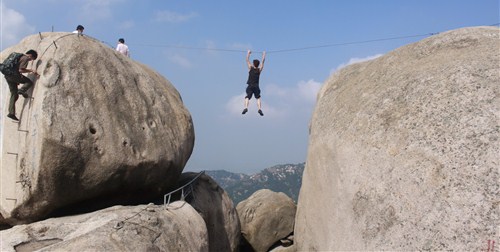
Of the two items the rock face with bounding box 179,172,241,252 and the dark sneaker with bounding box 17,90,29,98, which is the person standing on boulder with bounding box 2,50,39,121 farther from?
the rock face with bounding box 179,172,241,252

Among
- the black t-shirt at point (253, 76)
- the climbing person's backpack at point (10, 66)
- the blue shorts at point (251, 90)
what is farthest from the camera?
the blue shorts at point (251, 90)

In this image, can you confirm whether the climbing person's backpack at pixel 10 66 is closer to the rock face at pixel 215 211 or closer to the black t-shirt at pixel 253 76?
the rock face at pixel 215 211

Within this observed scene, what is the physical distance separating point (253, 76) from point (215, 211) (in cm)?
535

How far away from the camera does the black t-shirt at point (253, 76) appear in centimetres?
1634

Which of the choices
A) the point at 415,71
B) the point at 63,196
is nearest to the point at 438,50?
the point at 415,71

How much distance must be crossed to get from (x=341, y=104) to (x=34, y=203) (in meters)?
6.45

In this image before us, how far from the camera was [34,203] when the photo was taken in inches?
366

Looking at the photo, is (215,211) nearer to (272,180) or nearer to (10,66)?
(10,66)

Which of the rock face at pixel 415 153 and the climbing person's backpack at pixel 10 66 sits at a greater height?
the climbing person's backpack at pixel 10 66

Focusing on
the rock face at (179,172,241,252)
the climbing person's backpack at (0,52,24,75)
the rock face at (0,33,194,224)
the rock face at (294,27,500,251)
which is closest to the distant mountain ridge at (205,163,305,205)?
the rock face at (179,172,241,252)

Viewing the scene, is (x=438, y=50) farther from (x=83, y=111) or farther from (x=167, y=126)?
(x=83, y=111)

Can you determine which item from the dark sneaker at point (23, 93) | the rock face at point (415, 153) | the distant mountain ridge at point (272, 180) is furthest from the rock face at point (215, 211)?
the distant mountain ridge at point (272, 180)

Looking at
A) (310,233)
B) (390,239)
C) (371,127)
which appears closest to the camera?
(390,239)

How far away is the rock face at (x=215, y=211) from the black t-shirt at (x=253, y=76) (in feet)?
13.5
